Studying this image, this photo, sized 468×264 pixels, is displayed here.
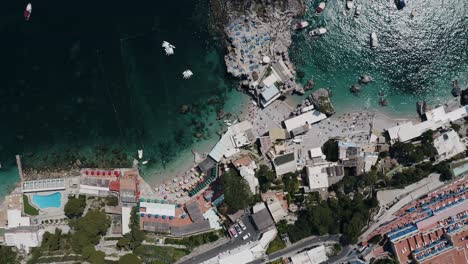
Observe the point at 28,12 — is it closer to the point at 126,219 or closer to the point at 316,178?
the point at 126,219

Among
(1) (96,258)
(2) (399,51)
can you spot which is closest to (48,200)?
(1) (96,258)

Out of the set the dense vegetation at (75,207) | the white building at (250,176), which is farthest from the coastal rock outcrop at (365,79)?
the dense vegetation at (75,207)

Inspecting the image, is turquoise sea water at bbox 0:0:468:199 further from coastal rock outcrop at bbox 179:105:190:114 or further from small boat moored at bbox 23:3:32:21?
small boat moored at bbox 23:3:32:21

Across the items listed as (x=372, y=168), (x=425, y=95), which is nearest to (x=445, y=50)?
(x=425, y=95)

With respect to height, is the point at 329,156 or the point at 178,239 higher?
the point at 329,156

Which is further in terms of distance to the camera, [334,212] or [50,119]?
[50,119]

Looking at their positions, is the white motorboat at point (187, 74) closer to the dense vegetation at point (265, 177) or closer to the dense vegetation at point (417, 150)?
the dense vegetation at point (265, 177)

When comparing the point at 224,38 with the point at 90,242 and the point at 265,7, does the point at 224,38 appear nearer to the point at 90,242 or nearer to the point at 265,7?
the point at 265,7
